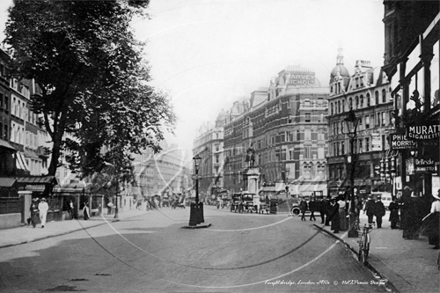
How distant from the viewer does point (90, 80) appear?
8.08 meters

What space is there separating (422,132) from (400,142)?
35cm

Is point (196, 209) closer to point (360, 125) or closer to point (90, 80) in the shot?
point (90, 80)

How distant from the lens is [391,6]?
8.38m

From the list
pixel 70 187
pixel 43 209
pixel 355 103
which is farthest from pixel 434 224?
pixel 43 209

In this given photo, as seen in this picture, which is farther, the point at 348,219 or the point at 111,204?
the point at 348,219

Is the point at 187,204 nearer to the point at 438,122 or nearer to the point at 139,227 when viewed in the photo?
the point at 139,227

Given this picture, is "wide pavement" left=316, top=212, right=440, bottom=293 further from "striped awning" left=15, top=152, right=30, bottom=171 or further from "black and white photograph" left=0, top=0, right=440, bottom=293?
"striped awning" left=15, top=152, right=30, bottom=171

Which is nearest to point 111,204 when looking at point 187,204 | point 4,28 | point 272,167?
point 187,204

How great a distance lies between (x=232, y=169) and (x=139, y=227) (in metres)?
1.56

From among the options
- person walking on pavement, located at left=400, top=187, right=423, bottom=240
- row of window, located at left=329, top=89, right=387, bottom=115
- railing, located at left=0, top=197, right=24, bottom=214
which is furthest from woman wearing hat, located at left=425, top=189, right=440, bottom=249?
railing, located at left=0, top=197, right=24, bottom=214

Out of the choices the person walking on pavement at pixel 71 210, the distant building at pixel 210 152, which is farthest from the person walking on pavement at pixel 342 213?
the person walking on pavement at pixel 71 210

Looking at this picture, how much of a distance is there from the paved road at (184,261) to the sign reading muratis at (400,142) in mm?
1700

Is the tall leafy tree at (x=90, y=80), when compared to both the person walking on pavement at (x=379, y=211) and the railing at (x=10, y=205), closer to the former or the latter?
the railing at (x=10, y=205)

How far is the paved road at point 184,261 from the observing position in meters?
7.60
